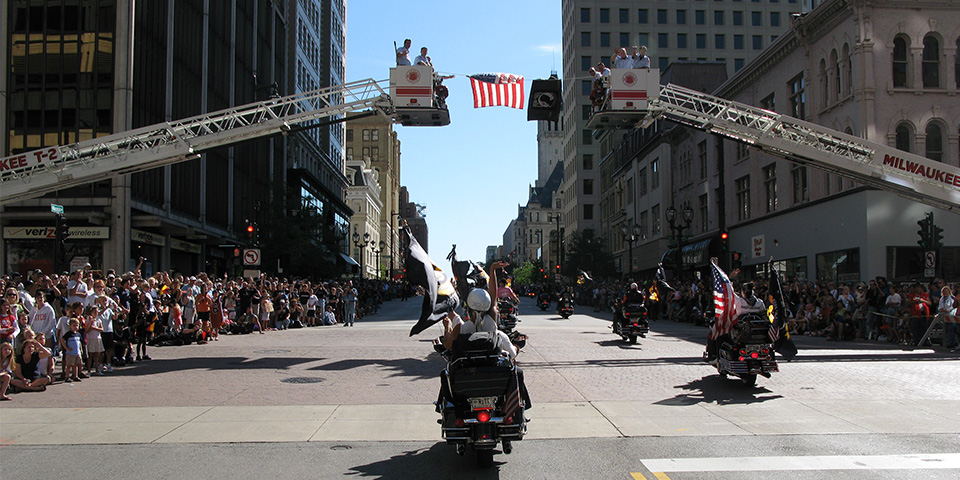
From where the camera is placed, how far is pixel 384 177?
14450 centimetres

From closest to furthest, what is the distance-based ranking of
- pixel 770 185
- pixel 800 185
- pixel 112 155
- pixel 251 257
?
pixel 112 155
pixel 251 257
pixel 800 185
pixel 770 185

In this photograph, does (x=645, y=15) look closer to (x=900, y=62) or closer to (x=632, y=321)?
(x=900, y=62)

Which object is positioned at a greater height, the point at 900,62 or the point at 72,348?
the point at 900,62

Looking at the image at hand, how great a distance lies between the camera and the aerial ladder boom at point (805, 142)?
1898 cm

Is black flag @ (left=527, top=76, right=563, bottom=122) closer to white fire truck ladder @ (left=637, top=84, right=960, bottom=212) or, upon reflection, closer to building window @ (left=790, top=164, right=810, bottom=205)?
white fire truck ladder @ (left=637, top=84, right=960, bottom=212)

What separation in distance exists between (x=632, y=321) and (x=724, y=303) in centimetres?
802

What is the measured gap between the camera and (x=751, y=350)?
1162 centimetres

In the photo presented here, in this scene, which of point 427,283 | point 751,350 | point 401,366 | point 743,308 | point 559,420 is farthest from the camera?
point 401,366

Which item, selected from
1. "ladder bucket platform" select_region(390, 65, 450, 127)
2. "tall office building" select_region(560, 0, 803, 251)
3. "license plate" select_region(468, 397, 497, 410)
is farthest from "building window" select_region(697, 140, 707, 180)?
"license plate" select_region(468, 397, 497, 410)

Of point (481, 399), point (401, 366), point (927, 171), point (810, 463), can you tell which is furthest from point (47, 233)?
point (810, 463)

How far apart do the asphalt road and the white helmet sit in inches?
59.5

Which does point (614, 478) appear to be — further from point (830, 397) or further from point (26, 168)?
point (26, 168)

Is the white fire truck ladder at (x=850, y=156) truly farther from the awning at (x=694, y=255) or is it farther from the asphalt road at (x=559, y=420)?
the awning at (x=694, y=255)

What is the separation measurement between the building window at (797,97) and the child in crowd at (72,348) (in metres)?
30.2
